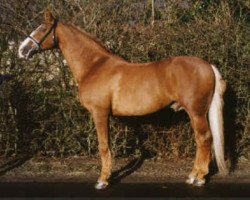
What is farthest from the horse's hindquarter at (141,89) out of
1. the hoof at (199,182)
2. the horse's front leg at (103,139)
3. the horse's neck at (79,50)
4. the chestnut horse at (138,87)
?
the hoof at (199,182)

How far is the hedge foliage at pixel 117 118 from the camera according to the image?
23.6 feet

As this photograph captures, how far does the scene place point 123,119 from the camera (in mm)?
7305

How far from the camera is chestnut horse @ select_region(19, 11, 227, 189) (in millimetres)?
6074

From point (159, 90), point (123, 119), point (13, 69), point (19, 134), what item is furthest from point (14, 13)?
point (159, 90)

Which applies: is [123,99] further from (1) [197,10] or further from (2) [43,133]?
(1) [197,10]

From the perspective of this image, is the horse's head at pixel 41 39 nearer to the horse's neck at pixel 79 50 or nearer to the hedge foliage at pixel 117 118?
the horse's neck at pixel 79 50

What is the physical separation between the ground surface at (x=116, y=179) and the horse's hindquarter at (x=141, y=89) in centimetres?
102

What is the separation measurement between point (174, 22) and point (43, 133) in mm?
2704

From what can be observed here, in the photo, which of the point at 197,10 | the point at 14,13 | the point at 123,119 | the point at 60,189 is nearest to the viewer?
the point at 60,189

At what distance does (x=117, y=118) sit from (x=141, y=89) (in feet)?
3.85

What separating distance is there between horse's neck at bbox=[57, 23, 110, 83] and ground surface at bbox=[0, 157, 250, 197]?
140cm

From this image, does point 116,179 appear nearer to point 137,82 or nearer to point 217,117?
point 137,82

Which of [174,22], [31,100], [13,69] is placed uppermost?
[174,22]

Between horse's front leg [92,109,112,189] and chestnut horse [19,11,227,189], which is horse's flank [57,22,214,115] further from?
horse's front leg [92,109,112,189]
